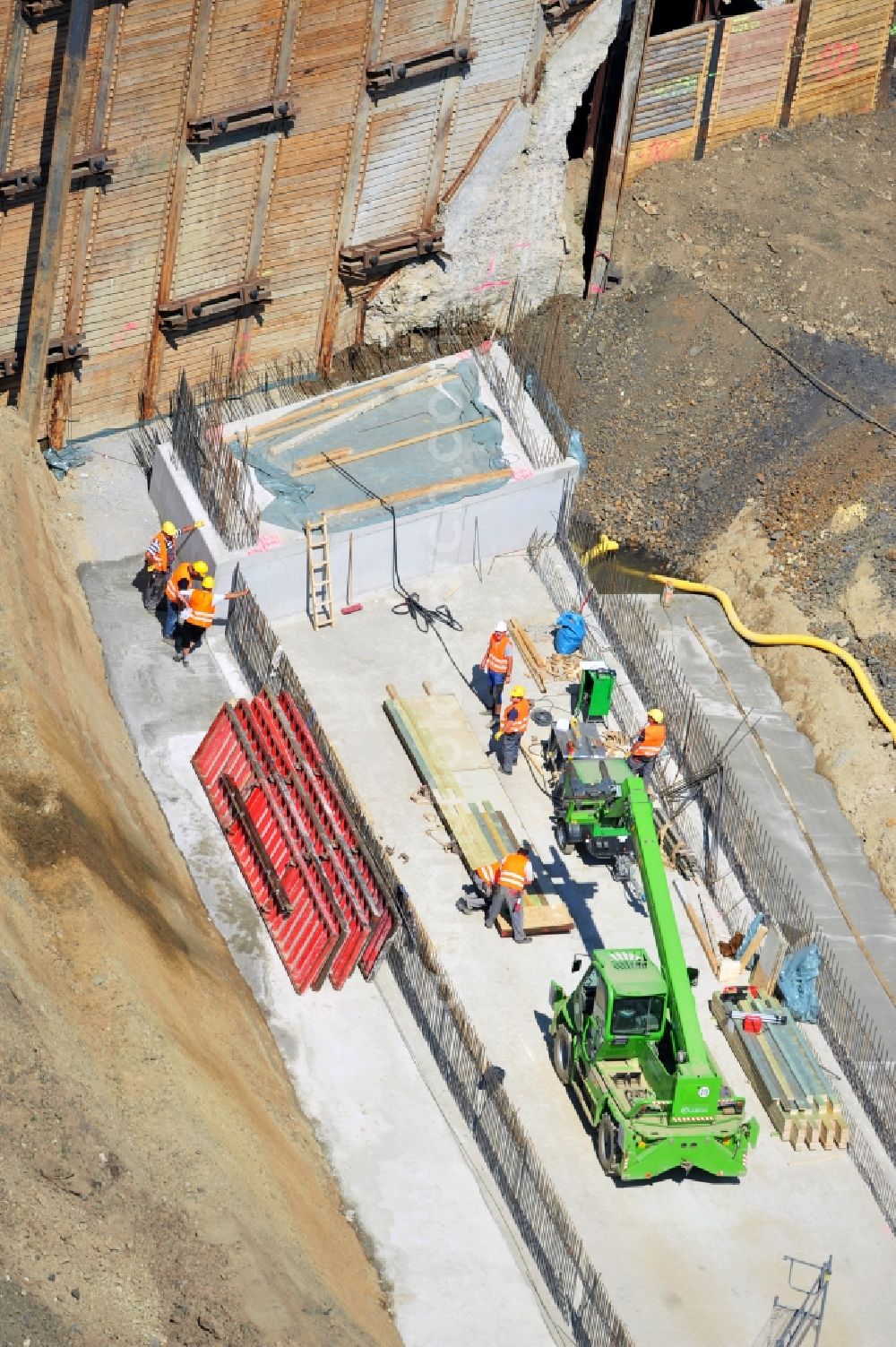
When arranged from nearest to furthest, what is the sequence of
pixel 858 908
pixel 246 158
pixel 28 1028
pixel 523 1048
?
pixel 28 1028, pixel 523 1048, pixel 858 908, pixel 246 158

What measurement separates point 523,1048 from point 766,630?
31.2 ft

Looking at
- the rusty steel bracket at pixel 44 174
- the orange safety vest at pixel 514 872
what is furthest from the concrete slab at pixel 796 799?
the rusty steel bracket at pixel 44 174

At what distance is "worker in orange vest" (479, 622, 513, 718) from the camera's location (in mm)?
30359

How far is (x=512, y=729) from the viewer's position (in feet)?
97.2

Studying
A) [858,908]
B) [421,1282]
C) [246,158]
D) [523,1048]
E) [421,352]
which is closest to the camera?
[421,1282]

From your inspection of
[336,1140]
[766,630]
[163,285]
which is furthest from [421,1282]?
[163,285]

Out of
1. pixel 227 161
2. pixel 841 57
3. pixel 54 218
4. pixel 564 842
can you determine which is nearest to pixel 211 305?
pixel 227 161

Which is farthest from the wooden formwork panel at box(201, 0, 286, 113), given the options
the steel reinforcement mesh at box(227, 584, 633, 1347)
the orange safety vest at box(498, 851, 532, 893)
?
the orange safety vest at box(498, 851, 532, 893)

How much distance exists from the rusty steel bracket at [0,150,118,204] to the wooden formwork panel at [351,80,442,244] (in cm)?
440

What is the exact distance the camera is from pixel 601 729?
31.2m

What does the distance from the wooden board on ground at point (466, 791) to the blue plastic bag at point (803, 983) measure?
A: 2837 millimetres

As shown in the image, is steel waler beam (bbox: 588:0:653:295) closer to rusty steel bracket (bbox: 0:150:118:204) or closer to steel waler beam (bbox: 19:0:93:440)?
rusty steel bracket (bbox: 0:150:118:204)

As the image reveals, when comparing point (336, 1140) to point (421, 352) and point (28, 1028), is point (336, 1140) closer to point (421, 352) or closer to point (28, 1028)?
point (28, 1028)

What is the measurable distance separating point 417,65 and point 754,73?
730cm
